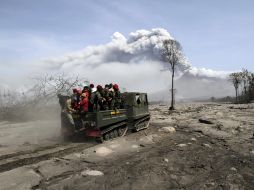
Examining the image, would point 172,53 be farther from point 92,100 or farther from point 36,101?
point 92,100

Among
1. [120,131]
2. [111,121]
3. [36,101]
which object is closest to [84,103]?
[111,121]

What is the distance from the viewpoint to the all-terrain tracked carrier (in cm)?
1250

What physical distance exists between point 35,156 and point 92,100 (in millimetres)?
3718

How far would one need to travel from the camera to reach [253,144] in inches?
463

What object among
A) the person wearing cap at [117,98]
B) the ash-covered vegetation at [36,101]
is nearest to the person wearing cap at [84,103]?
the person wearing cap at [117,98]

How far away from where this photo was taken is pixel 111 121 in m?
13.2

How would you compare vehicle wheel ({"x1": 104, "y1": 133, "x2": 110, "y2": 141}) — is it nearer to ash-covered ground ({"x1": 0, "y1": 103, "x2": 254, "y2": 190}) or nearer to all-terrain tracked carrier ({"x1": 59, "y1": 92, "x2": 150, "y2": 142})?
all-terrain tracked carrier ({"x1": 59, "y1": 92, "x2": 150, "y2": 142})

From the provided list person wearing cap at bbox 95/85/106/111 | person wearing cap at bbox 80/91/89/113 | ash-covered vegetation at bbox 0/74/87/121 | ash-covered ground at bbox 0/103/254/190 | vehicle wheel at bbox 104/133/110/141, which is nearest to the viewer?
ash-covered ground at bbox 0/103/254/190

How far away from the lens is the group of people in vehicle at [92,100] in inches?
510

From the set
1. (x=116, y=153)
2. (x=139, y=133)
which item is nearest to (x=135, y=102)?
(x=139, y=133)

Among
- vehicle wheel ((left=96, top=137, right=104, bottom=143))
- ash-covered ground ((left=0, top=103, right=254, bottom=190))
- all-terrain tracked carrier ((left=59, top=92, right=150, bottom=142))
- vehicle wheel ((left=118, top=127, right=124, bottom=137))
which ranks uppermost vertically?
all-terrain tracked carrier ((left=59, top=92, right=150, bottom=142))

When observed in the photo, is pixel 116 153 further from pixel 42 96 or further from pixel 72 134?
pixel 42 96

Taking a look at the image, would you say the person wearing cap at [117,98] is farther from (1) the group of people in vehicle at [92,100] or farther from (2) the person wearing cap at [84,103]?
(2) the person wearing cap at [84,103]

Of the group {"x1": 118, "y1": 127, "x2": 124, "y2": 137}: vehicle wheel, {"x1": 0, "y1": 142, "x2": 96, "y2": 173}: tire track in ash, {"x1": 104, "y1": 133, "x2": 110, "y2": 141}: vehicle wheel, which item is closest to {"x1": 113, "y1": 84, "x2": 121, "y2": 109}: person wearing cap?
{"x1": 118, "y1": 127, "x2": 124, "y2": 137}: vehicle wheel
